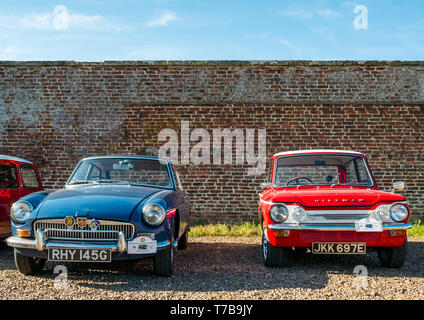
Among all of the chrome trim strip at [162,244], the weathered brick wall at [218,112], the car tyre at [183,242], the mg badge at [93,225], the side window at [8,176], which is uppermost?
the weathered brick wall at [218,112]

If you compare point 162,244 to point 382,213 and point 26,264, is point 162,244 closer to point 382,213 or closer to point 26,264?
point 26,264

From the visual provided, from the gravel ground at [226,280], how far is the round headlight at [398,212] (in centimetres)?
66

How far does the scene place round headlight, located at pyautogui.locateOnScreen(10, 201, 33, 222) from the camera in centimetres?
441

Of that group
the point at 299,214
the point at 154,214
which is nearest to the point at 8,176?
the point at 154,214

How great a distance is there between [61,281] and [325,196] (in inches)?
123

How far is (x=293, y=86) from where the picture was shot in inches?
370

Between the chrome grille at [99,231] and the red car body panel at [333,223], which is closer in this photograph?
the chrome grille at [99,231]

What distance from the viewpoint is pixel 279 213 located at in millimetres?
4773

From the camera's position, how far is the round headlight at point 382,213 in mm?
4672

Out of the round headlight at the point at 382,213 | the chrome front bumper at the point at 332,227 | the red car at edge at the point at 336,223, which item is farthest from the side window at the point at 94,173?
the round headlight at the point at 382,213

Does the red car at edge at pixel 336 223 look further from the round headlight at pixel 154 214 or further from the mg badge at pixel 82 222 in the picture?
the mg badge at pixel 82 222

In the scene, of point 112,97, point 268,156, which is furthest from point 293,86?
point 112,97

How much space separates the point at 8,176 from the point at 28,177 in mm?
341

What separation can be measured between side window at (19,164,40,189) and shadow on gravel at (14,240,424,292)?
1873mm
